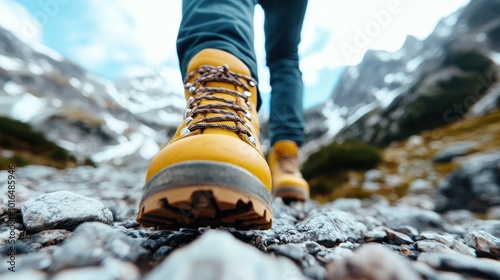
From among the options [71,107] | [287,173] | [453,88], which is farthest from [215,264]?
[71,107]

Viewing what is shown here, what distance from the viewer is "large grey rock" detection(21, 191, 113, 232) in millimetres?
853

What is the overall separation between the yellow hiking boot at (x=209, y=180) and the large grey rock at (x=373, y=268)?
0.99 feet

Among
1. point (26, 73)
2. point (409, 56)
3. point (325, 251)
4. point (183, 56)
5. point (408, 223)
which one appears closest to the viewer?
point (325, 251)

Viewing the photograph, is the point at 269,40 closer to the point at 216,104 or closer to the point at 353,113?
the point at 216,104

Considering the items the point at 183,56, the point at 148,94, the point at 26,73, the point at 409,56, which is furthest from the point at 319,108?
the point at 183,56

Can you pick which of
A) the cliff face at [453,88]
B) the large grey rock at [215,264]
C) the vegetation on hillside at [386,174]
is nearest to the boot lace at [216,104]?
the large grey rock at [215,264]

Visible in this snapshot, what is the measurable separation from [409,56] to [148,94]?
79399 mm

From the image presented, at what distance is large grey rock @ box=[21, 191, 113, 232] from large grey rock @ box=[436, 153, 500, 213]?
14.4 ft

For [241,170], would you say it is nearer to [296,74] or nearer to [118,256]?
[118,256]

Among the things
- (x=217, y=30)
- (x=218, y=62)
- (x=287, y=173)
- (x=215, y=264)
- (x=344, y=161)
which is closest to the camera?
(x=215, y=264)

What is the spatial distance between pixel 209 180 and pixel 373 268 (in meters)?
0.41

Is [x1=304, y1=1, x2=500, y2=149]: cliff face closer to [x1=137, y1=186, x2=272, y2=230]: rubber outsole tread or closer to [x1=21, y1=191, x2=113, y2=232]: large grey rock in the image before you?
[x1=137, y1=186, x2=272, y2=230]: rubber outsole tread

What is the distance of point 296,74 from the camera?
87.2 inches

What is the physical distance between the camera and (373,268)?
1.50ft
